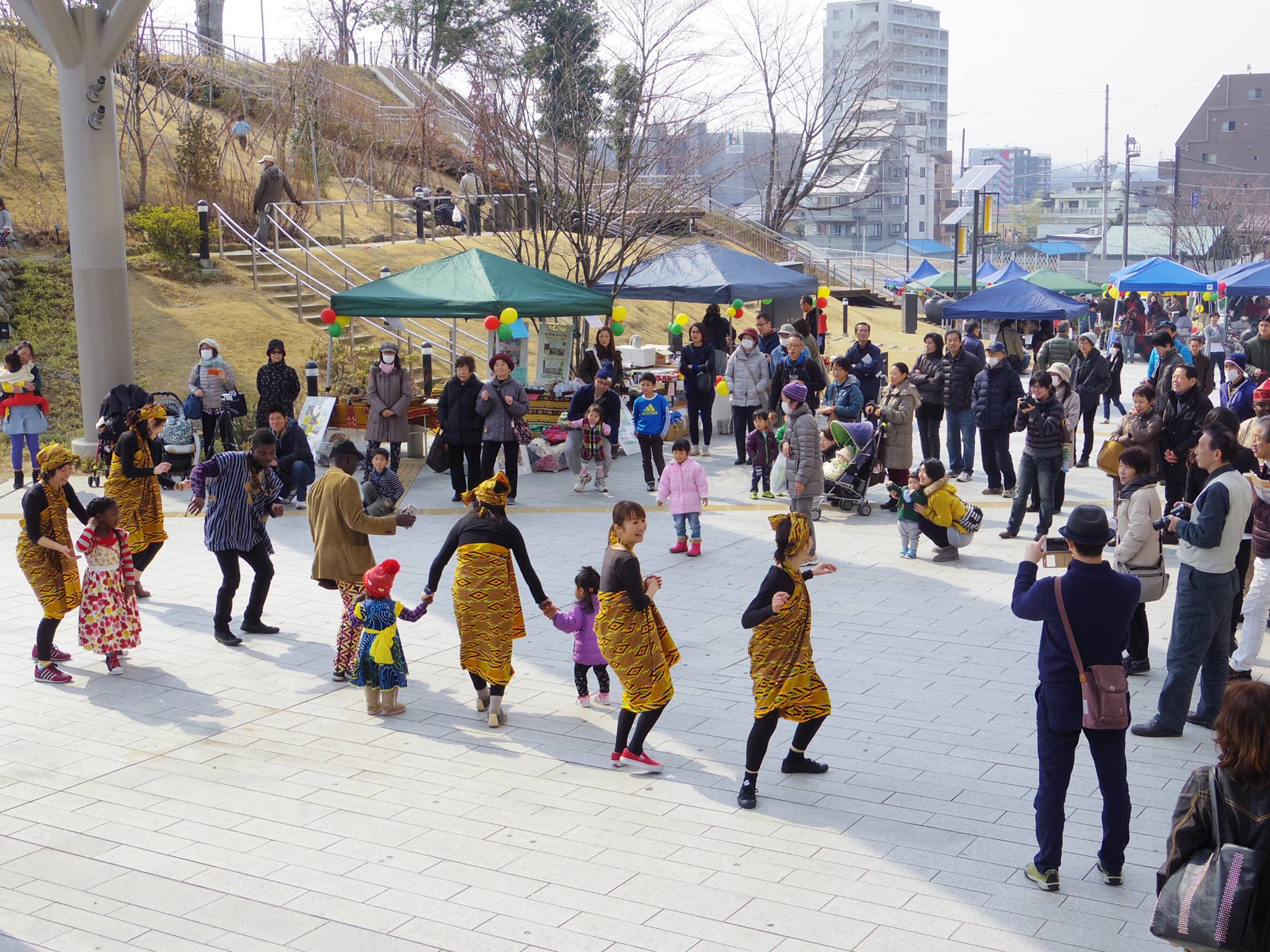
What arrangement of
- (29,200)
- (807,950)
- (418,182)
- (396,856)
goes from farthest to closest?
(418,182) → (29,200) → (396,856) → (807,950)

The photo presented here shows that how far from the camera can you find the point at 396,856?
19.8 feet

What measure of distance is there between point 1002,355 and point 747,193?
101 metres

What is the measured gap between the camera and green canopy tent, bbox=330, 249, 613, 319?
1520 cm

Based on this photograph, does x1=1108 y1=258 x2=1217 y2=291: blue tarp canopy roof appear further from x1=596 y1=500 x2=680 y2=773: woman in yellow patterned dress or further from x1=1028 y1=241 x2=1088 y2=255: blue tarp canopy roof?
x1=1028 y1=241 x2=1088 y2=255: blue tarp canopy roof

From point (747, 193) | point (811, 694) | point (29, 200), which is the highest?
point (747, 193)

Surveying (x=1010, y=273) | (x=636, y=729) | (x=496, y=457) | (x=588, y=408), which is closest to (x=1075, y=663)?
(x=636, y=729)

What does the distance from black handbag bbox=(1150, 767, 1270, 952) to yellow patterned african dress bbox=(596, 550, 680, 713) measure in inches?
132

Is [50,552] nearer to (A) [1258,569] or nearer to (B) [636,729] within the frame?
(B) [636,729]

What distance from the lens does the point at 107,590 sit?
8570 millimetres

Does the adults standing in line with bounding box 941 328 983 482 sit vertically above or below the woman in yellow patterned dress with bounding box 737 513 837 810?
above

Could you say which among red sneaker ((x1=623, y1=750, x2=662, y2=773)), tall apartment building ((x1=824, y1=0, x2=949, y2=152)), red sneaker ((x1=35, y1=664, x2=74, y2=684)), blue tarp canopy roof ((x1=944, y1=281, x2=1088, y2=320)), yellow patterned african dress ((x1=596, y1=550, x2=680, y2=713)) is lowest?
red sneaker ((x1=623, y1=750, x2=662, y2=773))

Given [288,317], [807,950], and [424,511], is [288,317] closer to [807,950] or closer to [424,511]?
[424,511]

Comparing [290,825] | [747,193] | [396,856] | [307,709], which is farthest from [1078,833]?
[747,193]

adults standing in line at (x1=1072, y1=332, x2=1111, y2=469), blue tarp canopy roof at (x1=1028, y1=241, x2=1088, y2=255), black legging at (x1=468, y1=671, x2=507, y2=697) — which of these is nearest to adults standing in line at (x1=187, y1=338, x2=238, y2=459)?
black legging at (x1=468, y1=671, x2=507, y2=697)
